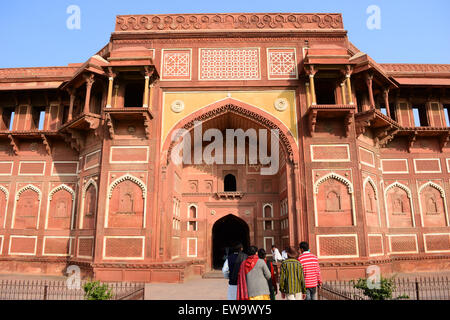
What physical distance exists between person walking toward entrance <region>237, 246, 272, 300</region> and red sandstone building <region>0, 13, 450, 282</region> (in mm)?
7246

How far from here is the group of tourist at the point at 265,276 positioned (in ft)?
14.5

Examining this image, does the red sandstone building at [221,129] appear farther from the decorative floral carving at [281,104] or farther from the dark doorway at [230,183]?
the dark doorway at [230,183]

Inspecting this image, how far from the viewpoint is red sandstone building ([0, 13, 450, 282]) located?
11.8 m

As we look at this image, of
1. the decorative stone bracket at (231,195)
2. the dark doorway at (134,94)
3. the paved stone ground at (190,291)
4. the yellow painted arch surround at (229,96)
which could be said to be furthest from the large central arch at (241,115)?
the paved stone ground at (190,291)

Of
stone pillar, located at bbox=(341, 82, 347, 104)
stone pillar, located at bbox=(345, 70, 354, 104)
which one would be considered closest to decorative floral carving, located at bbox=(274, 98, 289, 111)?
stone pillar, located at bbox=(341, 82, 347, 104)

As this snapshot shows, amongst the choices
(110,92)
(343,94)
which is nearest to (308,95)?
(343,94)

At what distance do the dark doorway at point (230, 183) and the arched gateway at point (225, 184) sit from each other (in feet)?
0.17

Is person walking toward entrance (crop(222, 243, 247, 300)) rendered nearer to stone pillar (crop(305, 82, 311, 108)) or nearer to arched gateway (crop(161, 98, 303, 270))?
arched gateway (crop(161, 98, 303, 270))

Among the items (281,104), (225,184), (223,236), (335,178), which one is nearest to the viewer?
(335,178)

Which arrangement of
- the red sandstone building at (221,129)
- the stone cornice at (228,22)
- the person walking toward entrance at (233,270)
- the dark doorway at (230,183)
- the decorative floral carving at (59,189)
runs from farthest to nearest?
the dark doorway at (230,183) < the decorative floral carving at (59,189) < the stone cornice at (228,22) < the red sandstone building at (221,129) < the person walking toward entrance at (233,270)

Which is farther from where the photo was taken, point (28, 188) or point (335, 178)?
point (28, 188)

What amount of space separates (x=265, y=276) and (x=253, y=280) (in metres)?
0.17

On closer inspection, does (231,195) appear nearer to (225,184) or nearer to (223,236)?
(225,184)

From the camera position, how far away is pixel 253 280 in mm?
4414
